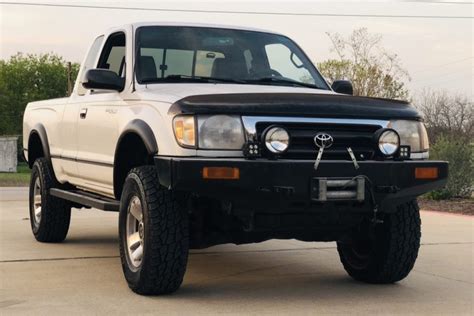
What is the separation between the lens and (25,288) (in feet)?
19.0

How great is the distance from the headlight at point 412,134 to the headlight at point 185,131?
1.44 metres

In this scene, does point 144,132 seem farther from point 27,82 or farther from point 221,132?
point 27,82

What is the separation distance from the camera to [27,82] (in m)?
63.3

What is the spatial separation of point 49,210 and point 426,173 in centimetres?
437

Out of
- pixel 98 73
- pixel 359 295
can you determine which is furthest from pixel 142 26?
pixel 359 295

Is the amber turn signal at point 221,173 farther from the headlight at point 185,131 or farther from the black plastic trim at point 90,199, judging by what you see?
the black plastic trim at point 90,199

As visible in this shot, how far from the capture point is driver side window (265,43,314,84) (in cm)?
675

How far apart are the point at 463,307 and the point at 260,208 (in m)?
1.61

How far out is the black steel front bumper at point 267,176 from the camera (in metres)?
4.86

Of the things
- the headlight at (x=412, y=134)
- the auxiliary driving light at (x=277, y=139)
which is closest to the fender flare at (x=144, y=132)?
the auxiliary driving light at (x=277, y=139)

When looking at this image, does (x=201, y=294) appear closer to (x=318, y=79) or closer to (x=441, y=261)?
(x=318, y=79)

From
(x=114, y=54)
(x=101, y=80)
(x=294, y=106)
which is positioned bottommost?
(x=294, y=106)

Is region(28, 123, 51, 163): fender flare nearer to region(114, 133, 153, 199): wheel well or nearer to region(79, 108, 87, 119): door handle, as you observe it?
region(79, 108, 87, 119): door handle

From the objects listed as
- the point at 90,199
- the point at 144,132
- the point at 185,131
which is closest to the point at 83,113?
the point at 90,199
